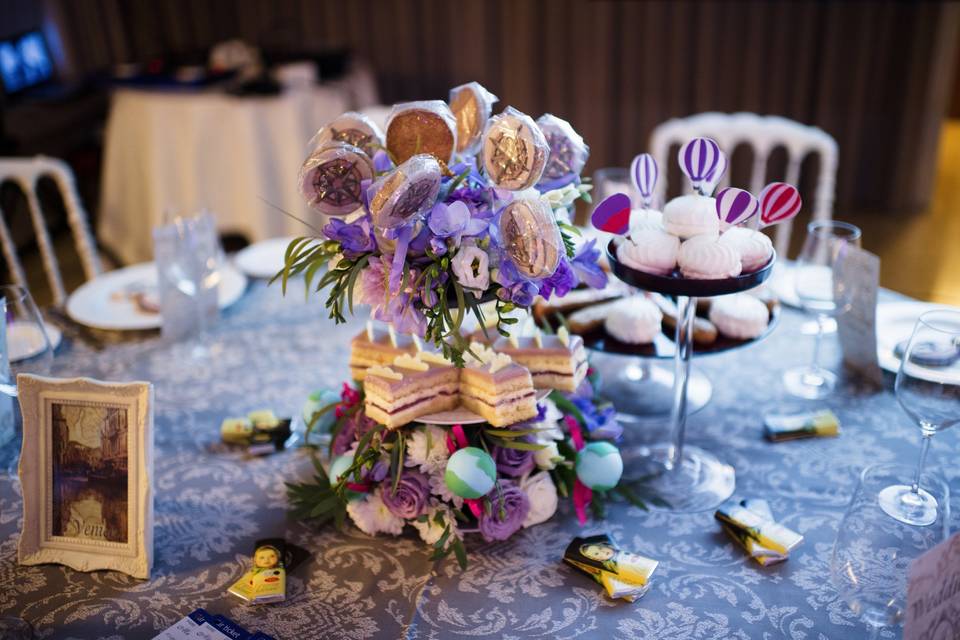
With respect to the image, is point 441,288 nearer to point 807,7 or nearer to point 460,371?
point 460,371

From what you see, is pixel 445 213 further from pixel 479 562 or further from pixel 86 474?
pixel 86 474

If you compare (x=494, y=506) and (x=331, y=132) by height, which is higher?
(x=331, y=132)

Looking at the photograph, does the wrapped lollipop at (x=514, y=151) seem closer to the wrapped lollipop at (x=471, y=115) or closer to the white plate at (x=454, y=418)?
the wrapped lollipop at (x=471, y=115)

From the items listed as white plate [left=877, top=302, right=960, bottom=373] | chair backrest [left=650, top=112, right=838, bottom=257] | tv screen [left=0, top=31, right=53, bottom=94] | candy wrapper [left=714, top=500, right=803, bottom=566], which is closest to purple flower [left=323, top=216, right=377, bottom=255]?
candy wrapper [left=714, top=500, right=803, bottom=566]

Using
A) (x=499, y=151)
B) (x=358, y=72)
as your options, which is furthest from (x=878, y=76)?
(x=499, y=151)

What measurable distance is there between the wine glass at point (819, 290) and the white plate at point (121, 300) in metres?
1.19

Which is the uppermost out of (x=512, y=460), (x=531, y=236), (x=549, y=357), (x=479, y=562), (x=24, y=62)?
(x=531, y=236)

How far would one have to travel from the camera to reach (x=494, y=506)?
116cm

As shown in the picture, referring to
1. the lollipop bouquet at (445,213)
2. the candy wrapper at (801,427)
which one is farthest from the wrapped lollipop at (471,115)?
the candy wrapper at (801,427)

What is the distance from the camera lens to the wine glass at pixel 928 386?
957 millimetres

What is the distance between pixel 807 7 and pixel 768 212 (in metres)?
3.52

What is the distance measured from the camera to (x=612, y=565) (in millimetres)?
1088

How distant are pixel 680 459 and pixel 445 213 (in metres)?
0.57

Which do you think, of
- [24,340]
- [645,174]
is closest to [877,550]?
[645,174]
